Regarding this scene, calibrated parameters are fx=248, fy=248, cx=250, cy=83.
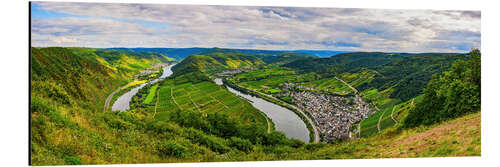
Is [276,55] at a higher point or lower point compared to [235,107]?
higher

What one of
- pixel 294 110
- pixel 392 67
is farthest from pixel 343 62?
pixel 294 110

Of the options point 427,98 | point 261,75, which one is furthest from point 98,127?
point 427,98

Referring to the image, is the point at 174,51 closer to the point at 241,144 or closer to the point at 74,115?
the point at 74,115

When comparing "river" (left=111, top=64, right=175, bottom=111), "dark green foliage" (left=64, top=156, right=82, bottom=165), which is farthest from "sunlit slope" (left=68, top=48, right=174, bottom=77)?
"dark green foliage" (left=64, top=156, right=82, bottom=165)

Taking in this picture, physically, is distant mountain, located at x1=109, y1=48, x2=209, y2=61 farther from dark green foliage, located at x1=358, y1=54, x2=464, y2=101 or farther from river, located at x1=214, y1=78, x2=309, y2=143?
dark green foliage, located at x1=358, y1=54, x2=464, y2=101

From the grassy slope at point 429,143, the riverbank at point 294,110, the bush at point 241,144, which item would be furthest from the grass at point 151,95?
the grassy slope at point 429,143

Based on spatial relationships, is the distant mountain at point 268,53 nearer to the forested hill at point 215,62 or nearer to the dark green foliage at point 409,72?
the forested hill at point 215,62
